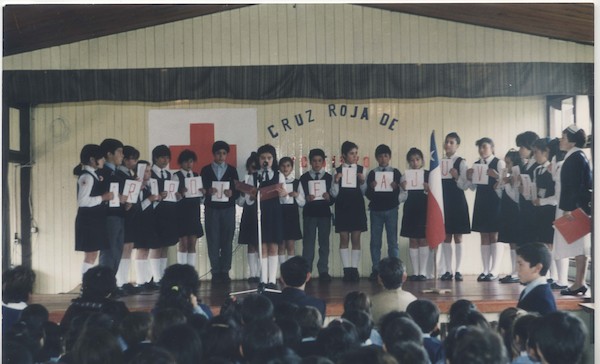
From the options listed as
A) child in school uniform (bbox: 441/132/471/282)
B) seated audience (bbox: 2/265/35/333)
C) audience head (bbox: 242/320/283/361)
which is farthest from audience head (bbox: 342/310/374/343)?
child in school uniform (bbox: 441/132/471/282)

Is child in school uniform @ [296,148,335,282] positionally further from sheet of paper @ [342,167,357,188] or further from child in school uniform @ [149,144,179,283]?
child in school uniform @ [149,144,179,283]

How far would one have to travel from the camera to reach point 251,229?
6.90m

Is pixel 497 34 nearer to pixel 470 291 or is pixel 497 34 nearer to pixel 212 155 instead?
pixel 470 291

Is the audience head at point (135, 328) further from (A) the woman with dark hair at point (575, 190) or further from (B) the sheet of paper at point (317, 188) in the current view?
(B) the sheet of paper at point (317, 188)

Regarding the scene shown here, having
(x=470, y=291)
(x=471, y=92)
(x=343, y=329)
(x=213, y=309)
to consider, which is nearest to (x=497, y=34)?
(x=471, y=92)

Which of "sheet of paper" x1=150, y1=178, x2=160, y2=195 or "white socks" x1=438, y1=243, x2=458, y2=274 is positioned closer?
"sheet of paper" x1=150, y1=178, x2=160, y2=195

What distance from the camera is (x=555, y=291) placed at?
5777mm

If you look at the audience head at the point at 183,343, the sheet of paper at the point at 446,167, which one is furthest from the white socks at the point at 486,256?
the audience head at the point at 183,343

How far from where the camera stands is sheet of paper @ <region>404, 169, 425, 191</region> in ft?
21.9

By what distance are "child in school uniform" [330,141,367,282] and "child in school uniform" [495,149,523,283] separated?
133 centimetres

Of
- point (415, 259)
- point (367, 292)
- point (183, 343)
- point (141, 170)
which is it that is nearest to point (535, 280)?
point (183, 343)

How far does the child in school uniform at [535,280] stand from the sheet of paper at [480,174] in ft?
8.57

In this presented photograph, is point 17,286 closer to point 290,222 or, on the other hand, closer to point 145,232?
point 145,232

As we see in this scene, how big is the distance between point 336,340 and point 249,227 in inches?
162
